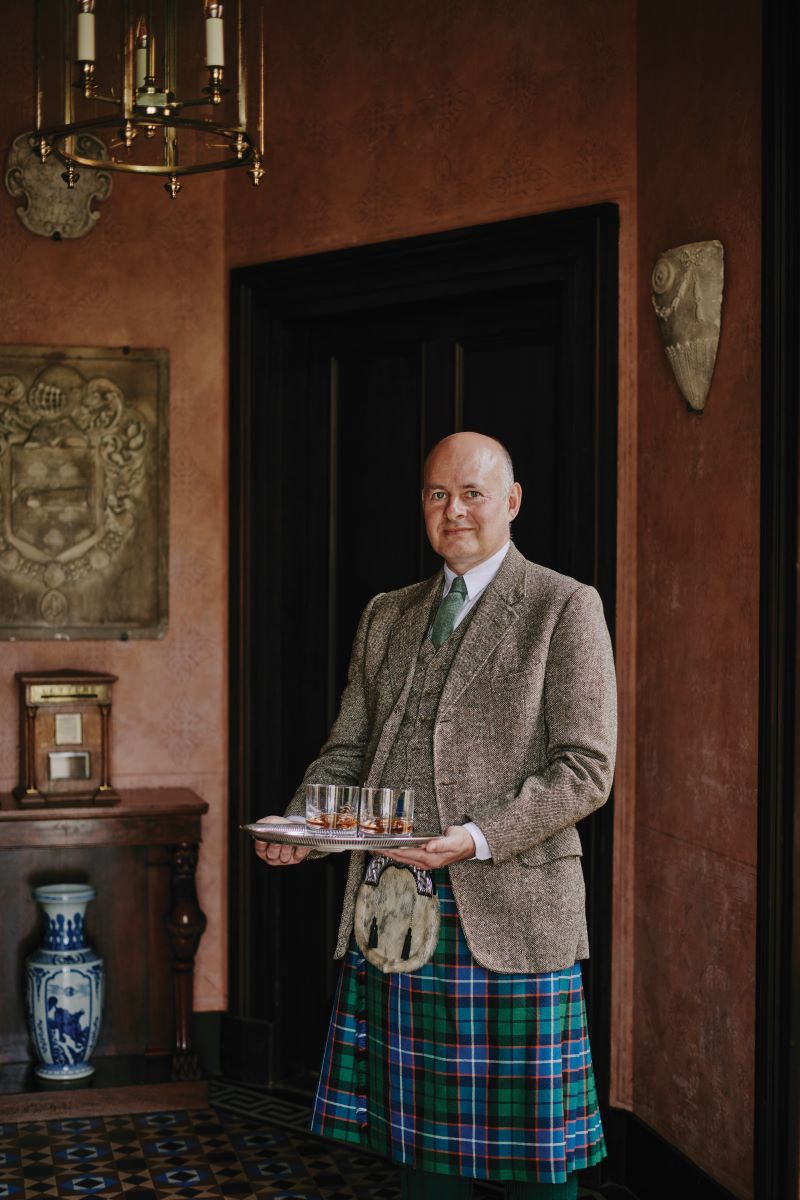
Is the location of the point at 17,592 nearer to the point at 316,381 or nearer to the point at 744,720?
the point at 316,381

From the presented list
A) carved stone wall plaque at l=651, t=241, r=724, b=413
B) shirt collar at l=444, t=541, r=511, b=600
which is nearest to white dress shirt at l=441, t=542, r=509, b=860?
shirt collar at l=444, t=541, r=511, b=600

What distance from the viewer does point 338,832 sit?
2.60 metres

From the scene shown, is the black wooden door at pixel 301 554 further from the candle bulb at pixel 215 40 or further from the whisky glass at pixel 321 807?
the whisky glass at pixel 321 807

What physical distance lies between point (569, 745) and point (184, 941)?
2432mm

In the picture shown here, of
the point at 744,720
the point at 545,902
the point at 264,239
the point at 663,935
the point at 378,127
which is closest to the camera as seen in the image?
the point at 545,902

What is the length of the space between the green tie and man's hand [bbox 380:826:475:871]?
414 mm

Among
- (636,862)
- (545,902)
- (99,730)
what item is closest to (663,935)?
(636,862)

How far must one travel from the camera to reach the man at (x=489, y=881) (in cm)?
255

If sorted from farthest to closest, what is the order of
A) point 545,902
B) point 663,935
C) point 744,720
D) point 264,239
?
point 264,239, point 663,935, point 744,720, point 545,902

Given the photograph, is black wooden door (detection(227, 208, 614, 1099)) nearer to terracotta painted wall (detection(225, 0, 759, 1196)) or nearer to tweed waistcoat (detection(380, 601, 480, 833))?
terracotta painted wall (detection(225, 0, 759, 1196))

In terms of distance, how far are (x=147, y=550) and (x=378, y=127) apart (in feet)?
A: 5.19

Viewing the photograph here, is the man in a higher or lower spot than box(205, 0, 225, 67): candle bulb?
lower

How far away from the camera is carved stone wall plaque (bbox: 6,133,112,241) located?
4.71 m

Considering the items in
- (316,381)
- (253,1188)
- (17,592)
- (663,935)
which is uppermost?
(316,381)
